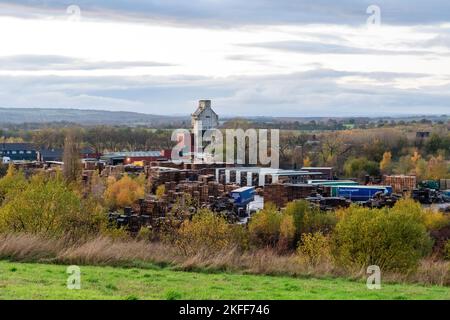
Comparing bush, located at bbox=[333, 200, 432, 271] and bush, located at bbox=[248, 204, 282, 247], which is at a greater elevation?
bush, located at bbox=[333, 200, 432, 271]

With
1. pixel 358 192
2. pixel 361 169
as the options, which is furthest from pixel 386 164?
pixel 358 192

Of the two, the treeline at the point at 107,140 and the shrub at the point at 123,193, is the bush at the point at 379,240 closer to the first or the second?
the shrub at the point at 123,193

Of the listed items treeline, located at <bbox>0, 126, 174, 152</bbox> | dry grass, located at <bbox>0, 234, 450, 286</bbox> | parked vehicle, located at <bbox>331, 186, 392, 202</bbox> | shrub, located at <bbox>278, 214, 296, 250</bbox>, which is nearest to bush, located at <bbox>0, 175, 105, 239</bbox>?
dry grass, located at <bbox>0, 234, 450, 286</bbox>

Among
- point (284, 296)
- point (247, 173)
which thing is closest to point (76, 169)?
point (247, 173)

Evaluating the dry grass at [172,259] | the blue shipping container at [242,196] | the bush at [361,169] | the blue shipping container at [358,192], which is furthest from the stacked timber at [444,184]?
the dry grass at [172,259]

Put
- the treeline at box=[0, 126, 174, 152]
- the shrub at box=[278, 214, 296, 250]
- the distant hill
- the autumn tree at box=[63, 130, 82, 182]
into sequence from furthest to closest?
the distant hill
the treeline at box=[0, 126, 174, 152]
the autumn tree at box=[63, 130, 82, 182]
the shrub at box=[278, 214, 296, 250]

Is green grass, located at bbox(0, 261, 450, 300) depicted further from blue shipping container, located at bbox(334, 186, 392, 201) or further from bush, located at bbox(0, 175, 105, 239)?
blue shipping container, located at bbox(334, 186, 392, 201)
